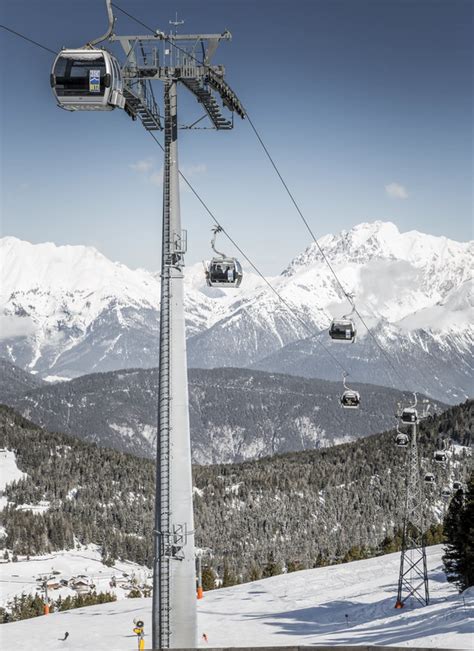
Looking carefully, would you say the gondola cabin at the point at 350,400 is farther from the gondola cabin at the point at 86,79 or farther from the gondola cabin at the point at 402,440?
the gondola cabin at the point at 86,79

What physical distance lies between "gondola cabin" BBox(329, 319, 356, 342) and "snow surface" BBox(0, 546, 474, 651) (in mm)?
15575

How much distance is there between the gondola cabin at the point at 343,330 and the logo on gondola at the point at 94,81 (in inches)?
1060

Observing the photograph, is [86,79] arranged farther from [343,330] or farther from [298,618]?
[298,618]

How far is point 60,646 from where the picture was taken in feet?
222

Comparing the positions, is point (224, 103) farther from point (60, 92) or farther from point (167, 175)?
point (60, 92)

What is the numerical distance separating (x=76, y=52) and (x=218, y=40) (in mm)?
4993

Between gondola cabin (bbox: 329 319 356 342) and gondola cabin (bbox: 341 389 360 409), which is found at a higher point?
gondola cabin (bbox: 329 319 356 342)

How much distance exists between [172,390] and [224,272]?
4207 mm

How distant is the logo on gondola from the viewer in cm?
1733

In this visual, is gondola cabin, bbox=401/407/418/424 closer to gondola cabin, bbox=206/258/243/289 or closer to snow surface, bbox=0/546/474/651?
snow surface, bbox=0/546/474/651

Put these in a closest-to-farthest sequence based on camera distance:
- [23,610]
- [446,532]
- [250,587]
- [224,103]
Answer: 1. [224,103]
2. [446,532]
3. [250,587]
4. [23,610]

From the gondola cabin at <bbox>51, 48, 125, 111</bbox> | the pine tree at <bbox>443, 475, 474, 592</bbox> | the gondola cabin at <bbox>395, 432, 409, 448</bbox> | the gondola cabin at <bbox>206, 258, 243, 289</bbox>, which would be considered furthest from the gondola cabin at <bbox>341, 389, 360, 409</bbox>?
the gondola cabin at <bbox>51, 48, 125, 111</bbox>

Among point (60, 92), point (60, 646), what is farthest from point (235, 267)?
point (60, 646)

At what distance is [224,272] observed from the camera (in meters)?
22.5
